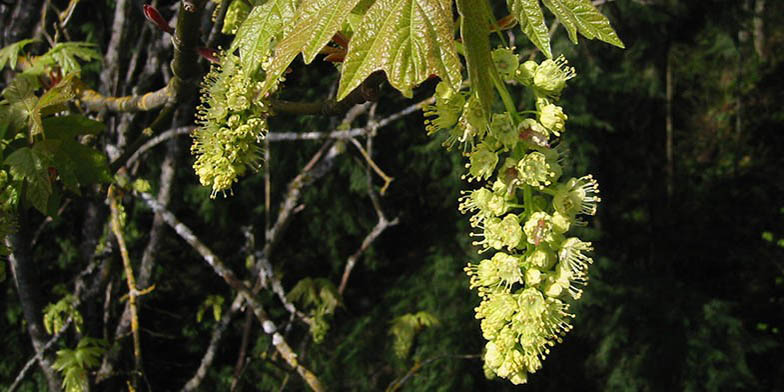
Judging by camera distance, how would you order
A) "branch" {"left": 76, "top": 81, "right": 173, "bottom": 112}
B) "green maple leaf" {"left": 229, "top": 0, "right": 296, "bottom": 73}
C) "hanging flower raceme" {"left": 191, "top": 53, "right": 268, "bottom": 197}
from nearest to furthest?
"green maple leaf" {"left": 229, "top": 0, "right": 296, "bottom": 73}
"hanging flower raceme" {"left": 191, "top": 53, "right": 268, "bottom": 197}
"branch" {"left": 76, "top": 81, "right": 173, "bottom": 112}

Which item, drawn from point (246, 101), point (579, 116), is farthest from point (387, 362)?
point (246, 101)

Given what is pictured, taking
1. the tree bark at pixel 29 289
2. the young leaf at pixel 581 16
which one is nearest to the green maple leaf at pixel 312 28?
the young leaf at pixel 581 16

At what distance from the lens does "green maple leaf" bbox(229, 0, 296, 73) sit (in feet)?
3.43

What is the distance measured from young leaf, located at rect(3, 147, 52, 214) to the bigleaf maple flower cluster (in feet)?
3.02

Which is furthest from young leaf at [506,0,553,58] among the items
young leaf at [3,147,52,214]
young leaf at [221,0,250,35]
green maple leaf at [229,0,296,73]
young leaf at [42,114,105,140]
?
young leaf at [42,114,105,140]

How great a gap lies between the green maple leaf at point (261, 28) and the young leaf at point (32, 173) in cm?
68

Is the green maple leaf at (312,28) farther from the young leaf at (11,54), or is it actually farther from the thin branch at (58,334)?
the thin branch at (58,334)

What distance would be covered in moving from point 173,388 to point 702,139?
577 centimetres

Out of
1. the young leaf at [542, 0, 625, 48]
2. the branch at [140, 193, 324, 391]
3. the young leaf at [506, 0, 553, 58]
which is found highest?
the young leaf at [506, 0, 553, 58]

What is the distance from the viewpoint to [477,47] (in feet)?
2.80

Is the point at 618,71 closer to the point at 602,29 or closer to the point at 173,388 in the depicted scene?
the point at 173,388

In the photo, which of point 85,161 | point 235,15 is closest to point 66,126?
point 85,161

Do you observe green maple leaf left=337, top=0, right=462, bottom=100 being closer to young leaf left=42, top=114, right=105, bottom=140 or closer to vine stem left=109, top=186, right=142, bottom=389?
young leaf left=42, top=114, right=105, bottom=140

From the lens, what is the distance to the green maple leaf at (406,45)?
0.87 metres
